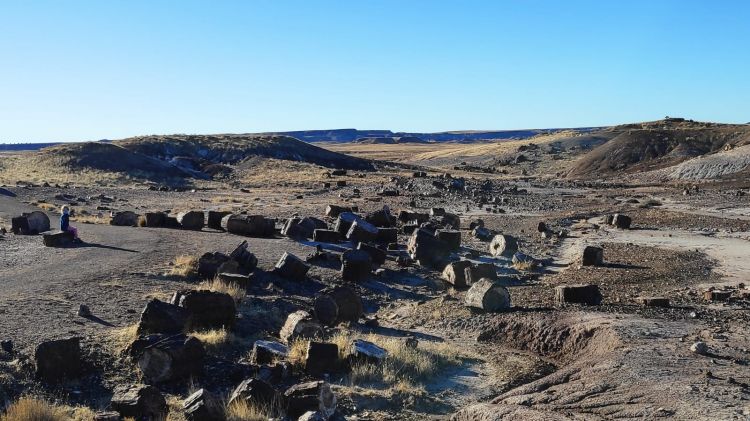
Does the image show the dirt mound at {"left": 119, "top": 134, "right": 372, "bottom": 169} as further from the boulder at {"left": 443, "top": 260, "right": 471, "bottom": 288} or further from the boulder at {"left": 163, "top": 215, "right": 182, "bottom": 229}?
the boulder at {"left": 443, "top": 260, "right": 471, "bottom": 288}

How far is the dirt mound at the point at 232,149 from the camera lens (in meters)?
76.6

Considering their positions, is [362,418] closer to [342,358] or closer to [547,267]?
[342,358]

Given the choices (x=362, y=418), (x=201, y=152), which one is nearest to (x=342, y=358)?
(x=362, y=418)

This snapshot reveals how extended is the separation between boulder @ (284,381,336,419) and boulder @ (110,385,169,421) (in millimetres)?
1468

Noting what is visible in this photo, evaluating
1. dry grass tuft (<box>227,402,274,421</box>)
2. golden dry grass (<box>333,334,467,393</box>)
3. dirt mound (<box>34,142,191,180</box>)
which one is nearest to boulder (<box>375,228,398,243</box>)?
golden dry grass (<box>333,334,467,393</box>)

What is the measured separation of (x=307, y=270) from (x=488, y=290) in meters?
5.02

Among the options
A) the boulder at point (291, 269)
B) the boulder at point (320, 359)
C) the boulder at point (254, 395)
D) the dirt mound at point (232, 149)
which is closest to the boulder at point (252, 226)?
the boulder at point (291, 269)

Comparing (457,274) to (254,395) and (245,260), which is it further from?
(254,395)

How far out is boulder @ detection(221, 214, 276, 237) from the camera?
24.0 m

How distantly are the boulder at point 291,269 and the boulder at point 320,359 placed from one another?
253 inches

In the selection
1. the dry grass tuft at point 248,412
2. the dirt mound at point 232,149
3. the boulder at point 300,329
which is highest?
the dirt mound at point 232,149

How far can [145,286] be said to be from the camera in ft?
49.3

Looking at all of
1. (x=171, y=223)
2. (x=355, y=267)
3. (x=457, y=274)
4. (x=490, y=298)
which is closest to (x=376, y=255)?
(x=355, y=267)

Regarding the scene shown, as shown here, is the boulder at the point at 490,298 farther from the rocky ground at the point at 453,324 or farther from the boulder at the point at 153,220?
the boulder at the point at 153,220
